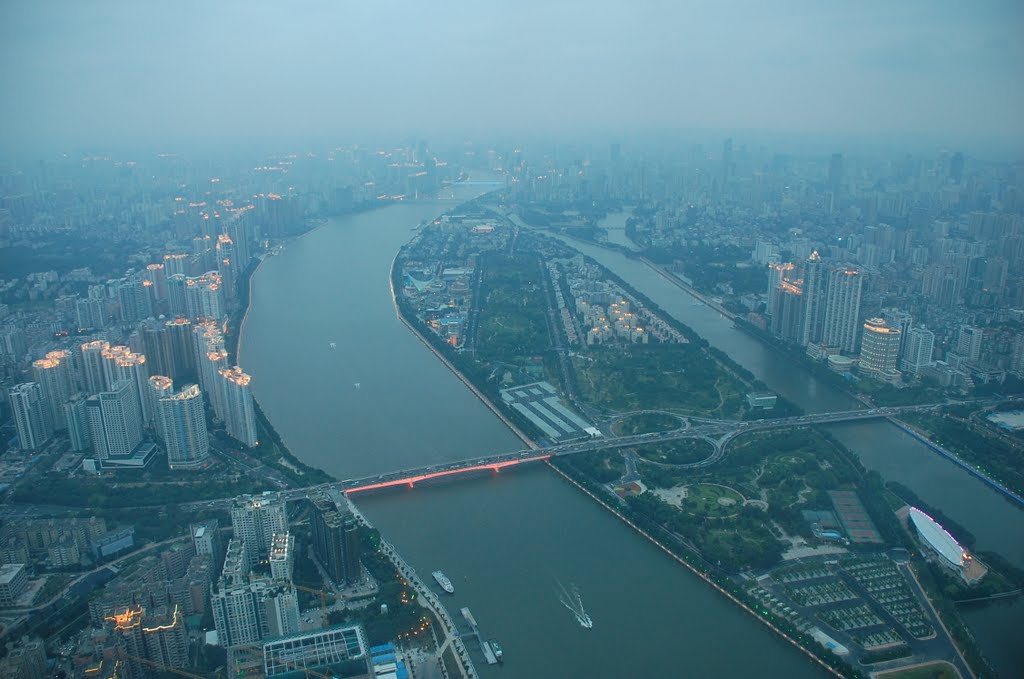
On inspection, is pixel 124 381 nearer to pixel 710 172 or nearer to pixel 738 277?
pixel 738 277

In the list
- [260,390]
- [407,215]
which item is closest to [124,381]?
[260,390]

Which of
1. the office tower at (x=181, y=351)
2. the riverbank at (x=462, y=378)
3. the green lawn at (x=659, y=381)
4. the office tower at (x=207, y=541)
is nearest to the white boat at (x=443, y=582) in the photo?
the office tower at (x=207, y=541)

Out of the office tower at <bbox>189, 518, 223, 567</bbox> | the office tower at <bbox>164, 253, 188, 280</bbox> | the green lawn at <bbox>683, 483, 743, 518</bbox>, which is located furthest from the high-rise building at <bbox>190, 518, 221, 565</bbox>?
the office tower at <bbox>164, 253, 188, 280</bbox>

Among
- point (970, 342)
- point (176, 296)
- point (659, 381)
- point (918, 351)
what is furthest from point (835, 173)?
point (176, 296)

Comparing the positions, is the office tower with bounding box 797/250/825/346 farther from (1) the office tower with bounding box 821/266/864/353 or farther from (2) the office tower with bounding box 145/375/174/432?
(2) the office tower with bounding box 145/375/174/432

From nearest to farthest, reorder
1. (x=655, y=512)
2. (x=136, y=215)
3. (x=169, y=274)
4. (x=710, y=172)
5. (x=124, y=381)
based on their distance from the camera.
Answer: (x=655, y=512), (x=124, y=381), (x=169, y=274), (x=136, y=215), (x=710, y=172)

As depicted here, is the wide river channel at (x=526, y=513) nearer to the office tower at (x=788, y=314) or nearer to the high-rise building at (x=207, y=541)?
the office tower at (x=788, y=314)
